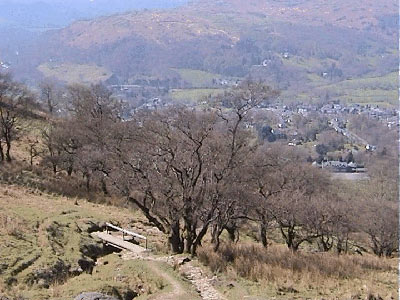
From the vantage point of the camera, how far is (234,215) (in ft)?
79.7

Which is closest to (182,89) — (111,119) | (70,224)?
(111,119)

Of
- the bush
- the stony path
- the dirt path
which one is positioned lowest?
the bush

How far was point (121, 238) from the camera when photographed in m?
24.8

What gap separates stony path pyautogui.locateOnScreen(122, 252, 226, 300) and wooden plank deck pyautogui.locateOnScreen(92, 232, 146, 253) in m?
1.01

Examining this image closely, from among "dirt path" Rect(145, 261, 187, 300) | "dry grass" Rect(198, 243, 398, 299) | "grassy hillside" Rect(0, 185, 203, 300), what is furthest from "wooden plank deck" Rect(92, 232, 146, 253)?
"dirt path" Rect(145, 261, 187, 300)

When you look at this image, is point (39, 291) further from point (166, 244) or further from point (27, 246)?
point (166, 244)

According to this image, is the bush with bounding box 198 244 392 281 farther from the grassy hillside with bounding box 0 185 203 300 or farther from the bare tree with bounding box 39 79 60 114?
the bare tree with bounding box 39 79 60 114

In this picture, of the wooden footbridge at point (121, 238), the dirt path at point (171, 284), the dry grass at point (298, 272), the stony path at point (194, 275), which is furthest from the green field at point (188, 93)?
the dirt path at point (171, 284)

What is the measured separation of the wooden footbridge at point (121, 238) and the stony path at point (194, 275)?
1261 mm

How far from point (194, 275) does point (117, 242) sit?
600 cm

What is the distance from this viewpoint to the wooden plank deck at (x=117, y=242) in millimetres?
23009

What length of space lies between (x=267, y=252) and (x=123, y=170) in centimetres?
775

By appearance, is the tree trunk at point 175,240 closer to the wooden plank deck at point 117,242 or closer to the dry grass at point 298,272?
the dry grass at point 298,272

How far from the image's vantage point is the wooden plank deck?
23009mm
